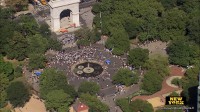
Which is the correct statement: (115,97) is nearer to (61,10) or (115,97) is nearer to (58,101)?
(58,101)

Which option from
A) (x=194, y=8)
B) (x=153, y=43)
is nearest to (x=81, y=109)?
(x=153, y=43)

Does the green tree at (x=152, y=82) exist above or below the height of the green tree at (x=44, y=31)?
below

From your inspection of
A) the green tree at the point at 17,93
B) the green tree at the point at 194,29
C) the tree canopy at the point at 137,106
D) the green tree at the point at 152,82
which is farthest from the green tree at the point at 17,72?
the green tree at the point at 194,29

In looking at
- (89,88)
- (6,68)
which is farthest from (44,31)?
(89,88)

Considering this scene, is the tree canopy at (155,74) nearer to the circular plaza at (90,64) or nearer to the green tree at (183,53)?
the green tree at (183,53)

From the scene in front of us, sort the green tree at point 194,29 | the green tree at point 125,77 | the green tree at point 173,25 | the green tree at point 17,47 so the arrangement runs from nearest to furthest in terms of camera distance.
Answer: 1. the green tree at point 125,77
2. the green tree at point 17,47
3. the green tree at point 194,29
4. the green tree at point 173,25

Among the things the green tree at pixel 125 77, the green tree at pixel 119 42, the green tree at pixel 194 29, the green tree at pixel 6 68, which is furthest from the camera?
the green tree at pixel 119 42

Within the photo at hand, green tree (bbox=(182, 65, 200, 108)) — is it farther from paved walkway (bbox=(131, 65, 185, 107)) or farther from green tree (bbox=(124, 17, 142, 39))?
green tree (bbox=(124, 17, 142, 39))

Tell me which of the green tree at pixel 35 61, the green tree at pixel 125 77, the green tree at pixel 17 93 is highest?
the green tree at pixel 35 61
